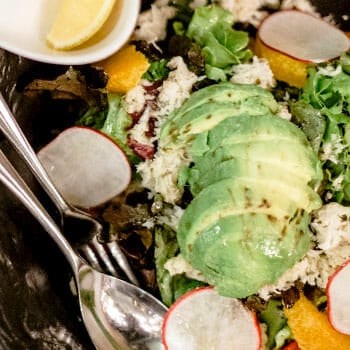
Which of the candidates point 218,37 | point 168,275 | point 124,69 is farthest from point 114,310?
point 218,37

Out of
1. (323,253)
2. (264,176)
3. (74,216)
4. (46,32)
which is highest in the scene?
(46,32)

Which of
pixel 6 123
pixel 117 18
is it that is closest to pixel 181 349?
pixel 6 123

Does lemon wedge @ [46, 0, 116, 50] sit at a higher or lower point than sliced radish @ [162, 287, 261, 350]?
higher

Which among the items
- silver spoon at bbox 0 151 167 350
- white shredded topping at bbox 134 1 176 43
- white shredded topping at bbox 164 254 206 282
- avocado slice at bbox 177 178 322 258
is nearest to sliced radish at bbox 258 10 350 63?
white shredded topping at bbox 134 1 176 43

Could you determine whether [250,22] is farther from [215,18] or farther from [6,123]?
[6,123]

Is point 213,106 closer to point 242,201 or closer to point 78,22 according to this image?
point 242,201

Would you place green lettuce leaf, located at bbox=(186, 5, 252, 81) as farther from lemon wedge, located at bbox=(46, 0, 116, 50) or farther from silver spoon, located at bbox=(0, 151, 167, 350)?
silver spoon, located at bbox=(0, 151, 167, 350)
